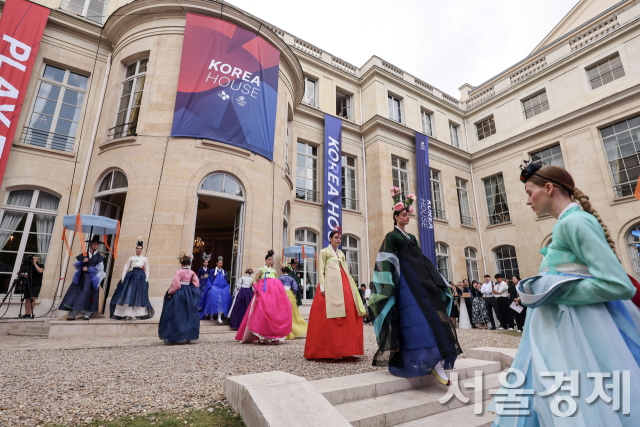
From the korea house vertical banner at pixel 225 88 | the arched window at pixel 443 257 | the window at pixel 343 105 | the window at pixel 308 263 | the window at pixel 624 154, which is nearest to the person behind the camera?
the korea house vertical banner at pixel 225 88

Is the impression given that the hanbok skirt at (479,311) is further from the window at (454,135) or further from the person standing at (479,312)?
the window at (454,135)

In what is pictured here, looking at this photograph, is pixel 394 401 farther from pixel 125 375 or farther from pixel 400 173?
pixel 400 173

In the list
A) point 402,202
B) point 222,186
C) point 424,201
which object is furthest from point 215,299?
point 424,201

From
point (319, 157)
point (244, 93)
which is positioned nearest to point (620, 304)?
point (244, 93)

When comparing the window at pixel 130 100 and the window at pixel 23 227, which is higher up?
the window at pixel 130 100

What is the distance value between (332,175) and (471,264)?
9.34m

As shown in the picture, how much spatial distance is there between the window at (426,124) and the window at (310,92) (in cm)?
656

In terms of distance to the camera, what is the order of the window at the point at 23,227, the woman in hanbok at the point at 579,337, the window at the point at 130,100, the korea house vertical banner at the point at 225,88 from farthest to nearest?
the window at the point at 130,100 → the korea house vertical banner at the point at 225,88 → the window at the point at 23,227 → the woman in hanbok at the point at 579,337

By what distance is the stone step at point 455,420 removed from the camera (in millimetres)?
2395

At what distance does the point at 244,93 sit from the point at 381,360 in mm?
9108

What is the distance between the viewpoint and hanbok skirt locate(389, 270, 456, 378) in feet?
9.05

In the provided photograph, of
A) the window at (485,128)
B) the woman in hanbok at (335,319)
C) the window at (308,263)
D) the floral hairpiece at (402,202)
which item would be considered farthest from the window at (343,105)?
the floral hairpiece at (402,202)

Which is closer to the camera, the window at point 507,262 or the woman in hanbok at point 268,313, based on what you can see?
the woman in hanbok at point 268,313

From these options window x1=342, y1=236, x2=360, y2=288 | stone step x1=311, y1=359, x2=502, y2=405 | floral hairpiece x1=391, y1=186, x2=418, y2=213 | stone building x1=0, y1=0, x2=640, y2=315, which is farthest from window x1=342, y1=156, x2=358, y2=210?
stone step x1=311, y1=359, x2=502, y2=405
